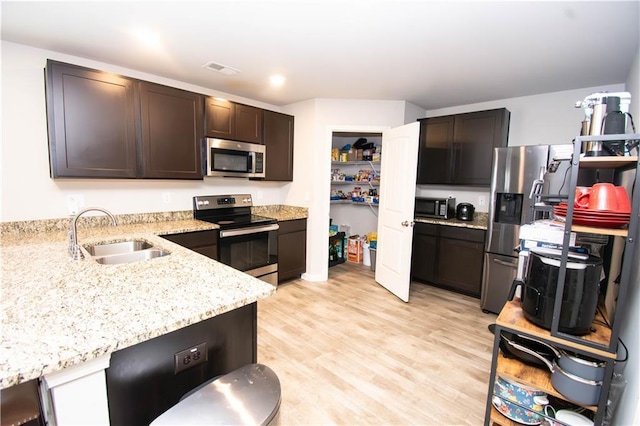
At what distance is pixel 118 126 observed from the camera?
2.48m

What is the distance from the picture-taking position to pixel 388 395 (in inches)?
72.8

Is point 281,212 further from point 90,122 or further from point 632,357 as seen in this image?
point 632,357

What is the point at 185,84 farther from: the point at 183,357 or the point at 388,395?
the point at 388,395

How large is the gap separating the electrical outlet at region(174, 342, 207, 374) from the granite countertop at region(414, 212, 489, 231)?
3.08m

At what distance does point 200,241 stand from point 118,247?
712mm

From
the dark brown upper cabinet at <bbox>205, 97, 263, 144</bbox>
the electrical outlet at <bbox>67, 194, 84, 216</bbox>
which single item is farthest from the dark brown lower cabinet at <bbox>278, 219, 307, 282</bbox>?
the electrical outlet at <bbox>67, 194, 84, 216</bbox>

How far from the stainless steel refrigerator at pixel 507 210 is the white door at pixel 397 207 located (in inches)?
31.6

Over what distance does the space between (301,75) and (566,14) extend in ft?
6.58

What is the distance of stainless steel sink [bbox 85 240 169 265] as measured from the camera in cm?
196

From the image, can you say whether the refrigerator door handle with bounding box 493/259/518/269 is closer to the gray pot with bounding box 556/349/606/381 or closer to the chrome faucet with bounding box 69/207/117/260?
the gray pot with bounding box 556/349/606/381

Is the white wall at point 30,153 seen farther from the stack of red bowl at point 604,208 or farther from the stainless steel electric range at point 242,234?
the stack of red bowl at point 604,208

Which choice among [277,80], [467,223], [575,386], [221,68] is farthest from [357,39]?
[467,223]

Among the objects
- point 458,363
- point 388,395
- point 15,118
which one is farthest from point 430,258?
point 15,118

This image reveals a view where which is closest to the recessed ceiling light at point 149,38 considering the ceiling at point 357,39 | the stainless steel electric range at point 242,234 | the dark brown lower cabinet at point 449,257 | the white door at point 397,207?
the ceiling at point 357,39
